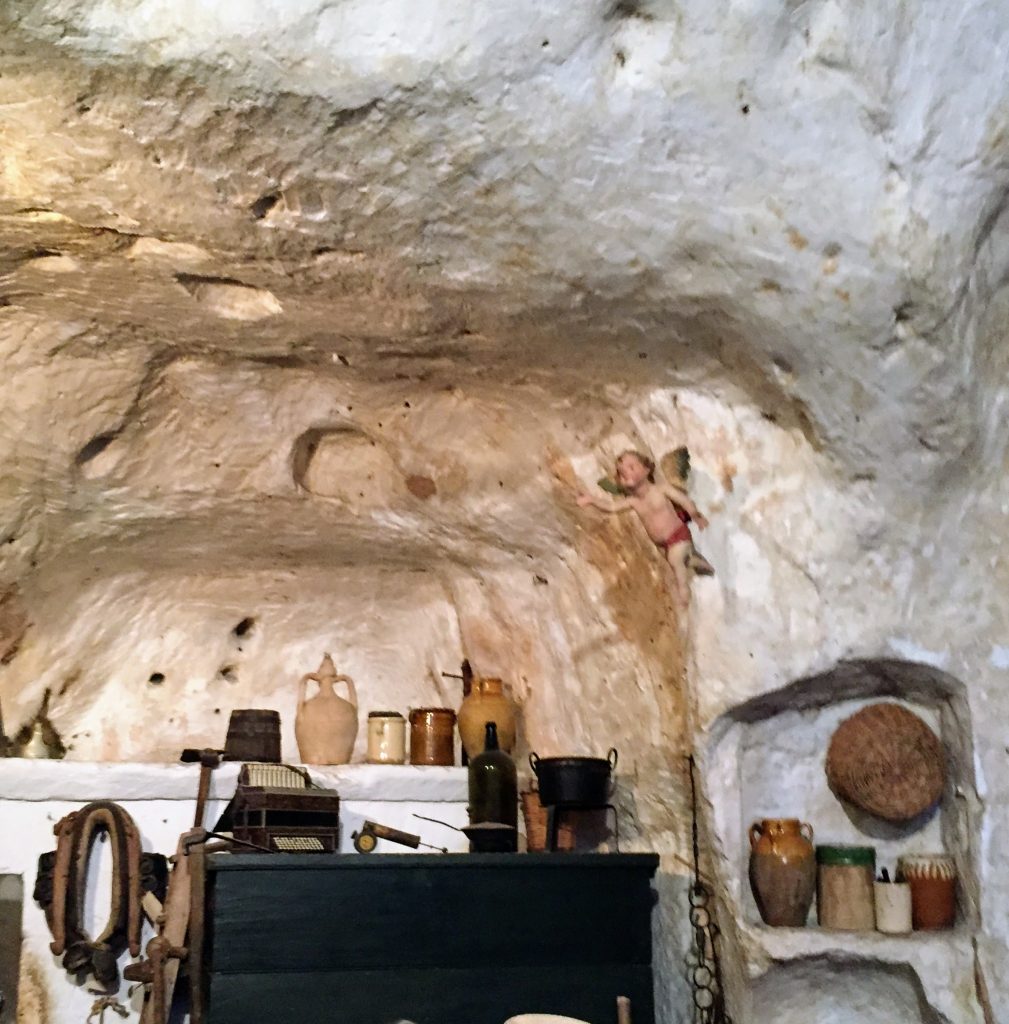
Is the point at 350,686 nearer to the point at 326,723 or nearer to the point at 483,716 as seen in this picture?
the point at 326,723

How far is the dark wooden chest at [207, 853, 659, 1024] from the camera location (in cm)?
172

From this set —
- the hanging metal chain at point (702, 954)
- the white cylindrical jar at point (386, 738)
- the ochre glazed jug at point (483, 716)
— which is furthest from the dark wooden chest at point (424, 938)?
the white cylindrical jar at point (386, 738)

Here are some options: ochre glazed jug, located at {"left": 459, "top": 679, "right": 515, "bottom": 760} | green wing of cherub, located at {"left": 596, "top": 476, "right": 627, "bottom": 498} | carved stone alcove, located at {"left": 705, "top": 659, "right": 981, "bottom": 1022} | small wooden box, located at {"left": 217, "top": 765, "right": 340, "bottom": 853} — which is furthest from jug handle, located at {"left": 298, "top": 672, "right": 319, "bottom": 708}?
carved stone alcove, located at {"left": 705, "top": 659, "right": 981, "bottom": 1022}

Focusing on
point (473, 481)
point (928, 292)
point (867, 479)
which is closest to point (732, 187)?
point (928, 292)

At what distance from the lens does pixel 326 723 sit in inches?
93.9

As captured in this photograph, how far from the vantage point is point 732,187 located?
1477mm

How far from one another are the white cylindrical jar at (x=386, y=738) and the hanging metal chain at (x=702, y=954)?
713mm

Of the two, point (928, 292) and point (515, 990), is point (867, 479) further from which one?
point (515, 990)

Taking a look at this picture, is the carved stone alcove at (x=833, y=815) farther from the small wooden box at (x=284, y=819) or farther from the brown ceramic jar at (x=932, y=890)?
the small wooden box at (x=284, y=819)

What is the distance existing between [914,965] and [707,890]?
0.36m

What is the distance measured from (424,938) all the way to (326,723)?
689 millimetres

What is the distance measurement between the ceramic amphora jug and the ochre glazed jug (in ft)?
0.80

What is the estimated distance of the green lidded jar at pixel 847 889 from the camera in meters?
1.84

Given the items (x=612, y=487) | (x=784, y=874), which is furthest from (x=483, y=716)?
(x=784, y=874)
